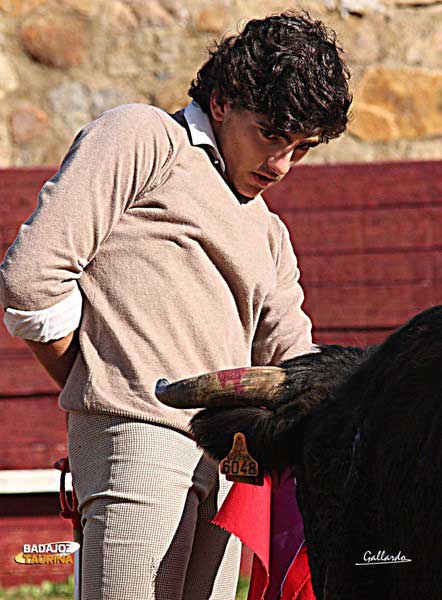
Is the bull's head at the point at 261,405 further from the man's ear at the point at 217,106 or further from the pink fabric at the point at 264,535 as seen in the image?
the man's ear at the point at 217,106

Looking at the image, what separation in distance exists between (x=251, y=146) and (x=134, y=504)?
0.72 meters

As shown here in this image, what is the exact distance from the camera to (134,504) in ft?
7.04

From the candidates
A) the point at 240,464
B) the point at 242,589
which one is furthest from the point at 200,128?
the point at 242,589

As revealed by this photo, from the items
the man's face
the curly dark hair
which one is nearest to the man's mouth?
the man's face

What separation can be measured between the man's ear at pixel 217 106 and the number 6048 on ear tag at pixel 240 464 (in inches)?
24.7

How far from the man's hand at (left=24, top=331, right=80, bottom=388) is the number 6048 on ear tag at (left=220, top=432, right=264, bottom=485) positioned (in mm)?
354

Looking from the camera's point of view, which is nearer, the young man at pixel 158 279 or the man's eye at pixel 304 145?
the young man at pixel 158 279

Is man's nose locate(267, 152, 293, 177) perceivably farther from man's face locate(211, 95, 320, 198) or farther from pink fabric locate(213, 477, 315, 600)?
pink fabric locate(213, 477, 315, 600)

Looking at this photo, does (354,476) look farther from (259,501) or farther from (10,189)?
(10,189)

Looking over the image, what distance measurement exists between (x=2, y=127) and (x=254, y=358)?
11.6ft

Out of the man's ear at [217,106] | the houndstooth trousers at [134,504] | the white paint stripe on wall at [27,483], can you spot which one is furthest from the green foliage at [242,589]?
the man's ear at [217,106]

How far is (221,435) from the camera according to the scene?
2180 mm

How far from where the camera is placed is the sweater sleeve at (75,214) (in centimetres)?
205

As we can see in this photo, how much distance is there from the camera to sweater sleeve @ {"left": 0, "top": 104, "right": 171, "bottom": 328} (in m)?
2.05
